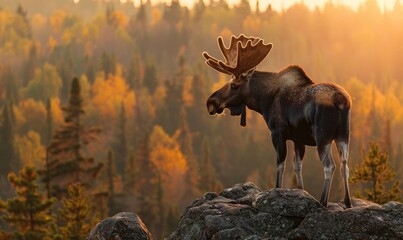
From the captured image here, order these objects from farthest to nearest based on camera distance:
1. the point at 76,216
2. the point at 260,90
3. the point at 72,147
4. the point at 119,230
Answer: the point at 72,147
the point at 76,216
the point at 260,90
the point at 119,230

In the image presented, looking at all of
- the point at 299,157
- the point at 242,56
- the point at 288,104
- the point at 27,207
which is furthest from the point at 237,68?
the point at 27,207

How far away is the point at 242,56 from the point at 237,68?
1.05 feet

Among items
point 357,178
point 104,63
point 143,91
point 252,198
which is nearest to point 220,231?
point 252,198

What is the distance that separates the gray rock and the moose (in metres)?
3.06

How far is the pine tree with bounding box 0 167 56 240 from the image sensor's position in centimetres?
3875

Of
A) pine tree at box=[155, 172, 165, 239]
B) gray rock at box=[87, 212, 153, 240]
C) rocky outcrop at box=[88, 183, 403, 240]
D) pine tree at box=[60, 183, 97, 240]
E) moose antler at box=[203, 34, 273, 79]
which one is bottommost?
pine tree at box=[155, 172, 165, 239]

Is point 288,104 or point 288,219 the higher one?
point 288,104

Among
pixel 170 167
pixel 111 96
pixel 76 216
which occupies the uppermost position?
pixel 111 96

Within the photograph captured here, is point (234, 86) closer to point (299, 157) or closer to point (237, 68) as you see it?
point (237, 68)

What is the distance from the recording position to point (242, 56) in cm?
1568

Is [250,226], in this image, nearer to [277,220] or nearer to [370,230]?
[277,220]

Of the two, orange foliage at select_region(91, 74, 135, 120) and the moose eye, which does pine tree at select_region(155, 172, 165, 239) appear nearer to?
orange foliage at select_region(91, 74, 135, 120)

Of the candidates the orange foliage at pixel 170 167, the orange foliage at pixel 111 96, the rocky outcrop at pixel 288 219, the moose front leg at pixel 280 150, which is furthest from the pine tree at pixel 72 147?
the orange foliage at pixel 111 96

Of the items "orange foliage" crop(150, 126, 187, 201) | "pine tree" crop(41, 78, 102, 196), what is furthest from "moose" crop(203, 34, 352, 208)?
"orange foliage" crop(150, 126, 187, 201)
